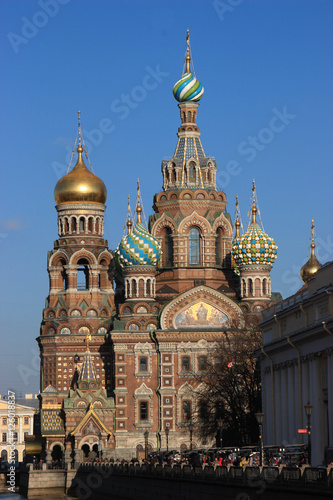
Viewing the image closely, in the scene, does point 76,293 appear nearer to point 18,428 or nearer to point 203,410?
point 203,410

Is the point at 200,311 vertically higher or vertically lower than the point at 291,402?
higher

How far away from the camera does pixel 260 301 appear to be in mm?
71625

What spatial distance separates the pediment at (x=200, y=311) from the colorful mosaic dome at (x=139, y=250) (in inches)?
110

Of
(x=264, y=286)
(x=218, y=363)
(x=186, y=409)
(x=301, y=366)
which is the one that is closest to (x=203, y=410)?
(x=218, y=363)

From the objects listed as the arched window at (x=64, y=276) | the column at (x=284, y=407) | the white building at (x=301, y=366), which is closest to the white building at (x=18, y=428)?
the arched window at (x=64, y=276)

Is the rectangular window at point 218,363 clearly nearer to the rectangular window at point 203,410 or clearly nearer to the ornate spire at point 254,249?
the rectangular window at point 203,410

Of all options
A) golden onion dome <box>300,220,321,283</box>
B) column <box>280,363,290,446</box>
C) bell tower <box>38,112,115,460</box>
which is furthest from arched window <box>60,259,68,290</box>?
column <box>280,363,290,446</box>

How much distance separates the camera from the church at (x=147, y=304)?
6969 cm

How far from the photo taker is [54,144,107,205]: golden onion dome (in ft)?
243

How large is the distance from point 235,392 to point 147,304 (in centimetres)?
1055

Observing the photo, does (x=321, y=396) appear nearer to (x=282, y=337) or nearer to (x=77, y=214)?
(x=282, y=337)

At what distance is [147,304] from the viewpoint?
70.9 meters

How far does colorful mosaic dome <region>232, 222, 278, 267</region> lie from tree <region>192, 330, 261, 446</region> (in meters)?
6.06

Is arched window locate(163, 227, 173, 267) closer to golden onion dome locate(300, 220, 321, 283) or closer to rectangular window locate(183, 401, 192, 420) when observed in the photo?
golden onion dome locate(300, 220, 321, 283)
